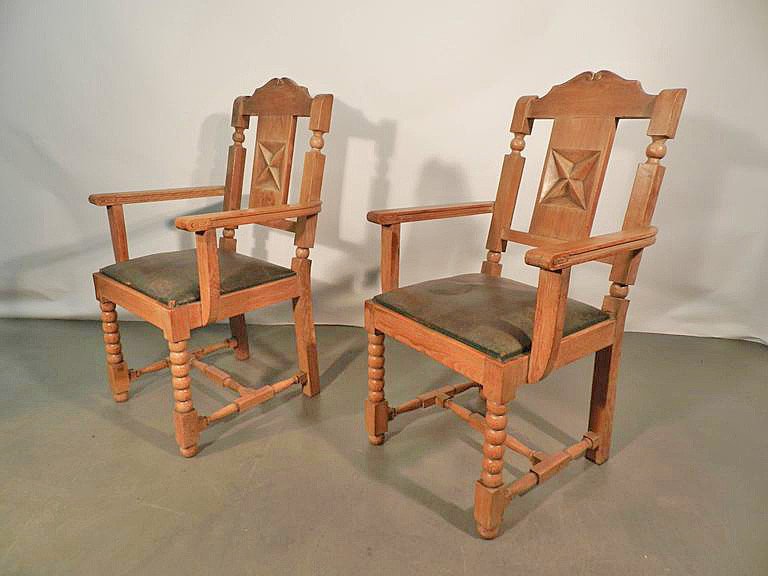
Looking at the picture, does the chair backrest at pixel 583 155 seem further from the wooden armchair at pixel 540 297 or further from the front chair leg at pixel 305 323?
the front chair leg at pixel 305 323

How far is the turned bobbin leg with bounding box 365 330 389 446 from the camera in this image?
1.97 m

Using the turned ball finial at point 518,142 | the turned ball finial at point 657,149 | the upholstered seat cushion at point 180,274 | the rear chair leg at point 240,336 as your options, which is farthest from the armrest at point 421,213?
the rear chair leg at point 240,336

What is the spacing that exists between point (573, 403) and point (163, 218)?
94.6 inches

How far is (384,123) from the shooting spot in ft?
9.95

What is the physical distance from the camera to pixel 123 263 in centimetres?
225

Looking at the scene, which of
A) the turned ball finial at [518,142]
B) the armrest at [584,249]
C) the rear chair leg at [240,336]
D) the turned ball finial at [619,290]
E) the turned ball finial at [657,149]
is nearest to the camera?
the armrest at [584,249]

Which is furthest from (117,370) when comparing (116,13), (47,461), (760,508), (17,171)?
(760,508)

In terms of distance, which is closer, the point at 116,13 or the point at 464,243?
the point at 116,13

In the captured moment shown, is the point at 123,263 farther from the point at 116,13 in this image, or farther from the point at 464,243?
the point at 464,243

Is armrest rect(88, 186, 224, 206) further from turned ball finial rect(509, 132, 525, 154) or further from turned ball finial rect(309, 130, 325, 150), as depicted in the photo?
turned ball finial rect(509, 132, 525, 154)

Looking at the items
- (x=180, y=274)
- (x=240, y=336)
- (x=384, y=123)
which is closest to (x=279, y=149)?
(x=180, y=274)

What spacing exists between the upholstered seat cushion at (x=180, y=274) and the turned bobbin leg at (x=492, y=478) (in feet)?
3.29

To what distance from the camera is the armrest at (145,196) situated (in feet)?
7.66

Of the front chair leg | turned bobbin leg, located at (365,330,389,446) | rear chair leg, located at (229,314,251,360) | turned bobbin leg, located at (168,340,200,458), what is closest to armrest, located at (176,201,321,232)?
the front chair leg
